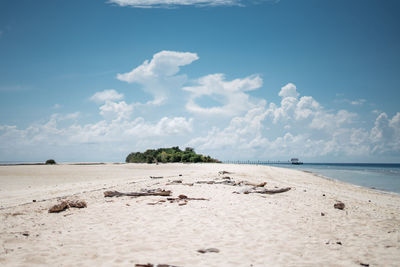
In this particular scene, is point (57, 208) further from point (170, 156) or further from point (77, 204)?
point (170, 156)

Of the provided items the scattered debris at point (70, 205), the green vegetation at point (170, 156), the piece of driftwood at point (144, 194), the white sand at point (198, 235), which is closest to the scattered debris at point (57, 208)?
the scattered debris at point (70, 205)

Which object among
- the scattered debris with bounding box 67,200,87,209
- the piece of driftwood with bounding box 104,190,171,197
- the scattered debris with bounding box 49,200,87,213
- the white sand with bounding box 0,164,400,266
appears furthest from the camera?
the piece of driftwood with bounding box 104,190,171,197

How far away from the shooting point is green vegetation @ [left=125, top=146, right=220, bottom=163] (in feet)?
298

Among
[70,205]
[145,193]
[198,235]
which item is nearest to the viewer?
[198,235]

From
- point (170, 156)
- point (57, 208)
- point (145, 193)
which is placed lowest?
point (57, 208)

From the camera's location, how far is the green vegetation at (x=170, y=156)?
9093 cm

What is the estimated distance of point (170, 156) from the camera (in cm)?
9262

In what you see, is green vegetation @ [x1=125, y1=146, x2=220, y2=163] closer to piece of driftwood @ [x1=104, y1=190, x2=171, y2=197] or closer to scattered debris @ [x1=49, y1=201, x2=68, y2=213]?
piece of driftwood @ [x1=104, y1=190, x2=171, y2=197]

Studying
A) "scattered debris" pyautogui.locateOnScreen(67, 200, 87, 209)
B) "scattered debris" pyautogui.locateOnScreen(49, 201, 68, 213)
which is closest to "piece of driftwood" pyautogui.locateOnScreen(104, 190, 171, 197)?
"scattered debris" pyautogui.locateOnScreen(67, 200, 87, 209)

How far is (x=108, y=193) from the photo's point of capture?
44.6ft

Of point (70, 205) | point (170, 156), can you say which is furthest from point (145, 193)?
point (170, 156)

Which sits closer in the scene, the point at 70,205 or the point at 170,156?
the point at 70,205

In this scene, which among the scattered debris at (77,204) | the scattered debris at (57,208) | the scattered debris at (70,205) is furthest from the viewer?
the scattered debris at (77,204)

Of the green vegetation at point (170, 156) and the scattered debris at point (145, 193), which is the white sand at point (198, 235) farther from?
the green vegetation at point (170, 156)
